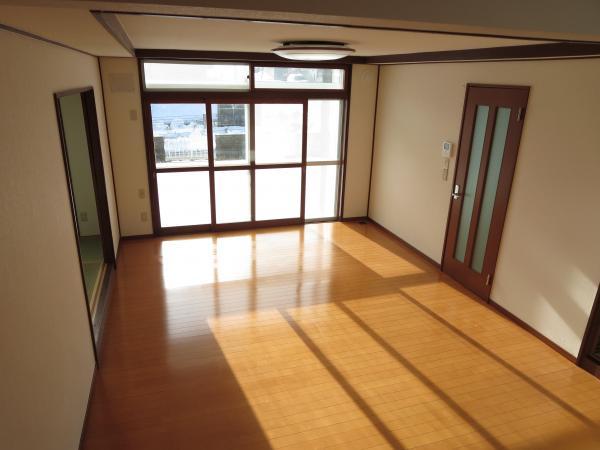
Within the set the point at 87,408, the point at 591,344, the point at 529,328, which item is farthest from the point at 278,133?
the point at 591,344

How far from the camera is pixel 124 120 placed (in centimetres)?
524

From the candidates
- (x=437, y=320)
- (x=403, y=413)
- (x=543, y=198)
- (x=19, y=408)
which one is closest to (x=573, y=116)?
(x=543, y=198)

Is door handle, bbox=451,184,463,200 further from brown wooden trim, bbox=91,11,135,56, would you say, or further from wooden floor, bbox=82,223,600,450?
→ brown wooden trim, bbox=91,11,135,56

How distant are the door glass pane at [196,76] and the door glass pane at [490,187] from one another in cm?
316

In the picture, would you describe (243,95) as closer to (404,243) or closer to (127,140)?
(127,140)

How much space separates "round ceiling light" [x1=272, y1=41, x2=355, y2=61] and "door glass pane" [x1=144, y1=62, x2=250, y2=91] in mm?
2186

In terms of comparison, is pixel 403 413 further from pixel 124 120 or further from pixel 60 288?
pixel 124 120

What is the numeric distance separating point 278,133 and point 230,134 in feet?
2.28

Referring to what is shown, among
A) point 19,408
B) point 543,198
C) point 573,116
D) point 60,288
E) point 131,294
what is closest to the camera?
point 19,408

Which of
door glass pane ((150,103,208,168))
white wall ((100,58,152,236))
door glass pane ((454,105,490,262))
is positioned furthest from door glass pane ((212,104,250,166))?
door glass pane ((454,105,490,262))

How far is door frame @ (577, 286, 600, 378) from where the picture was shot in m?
3.27

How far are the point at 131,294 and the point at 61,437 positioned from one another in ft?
7.38

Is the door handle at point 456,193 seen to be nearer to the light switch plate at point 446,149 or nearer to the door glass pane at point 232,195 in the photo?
the light switch plate at point 446,149

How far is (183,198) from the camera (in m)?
5.84
